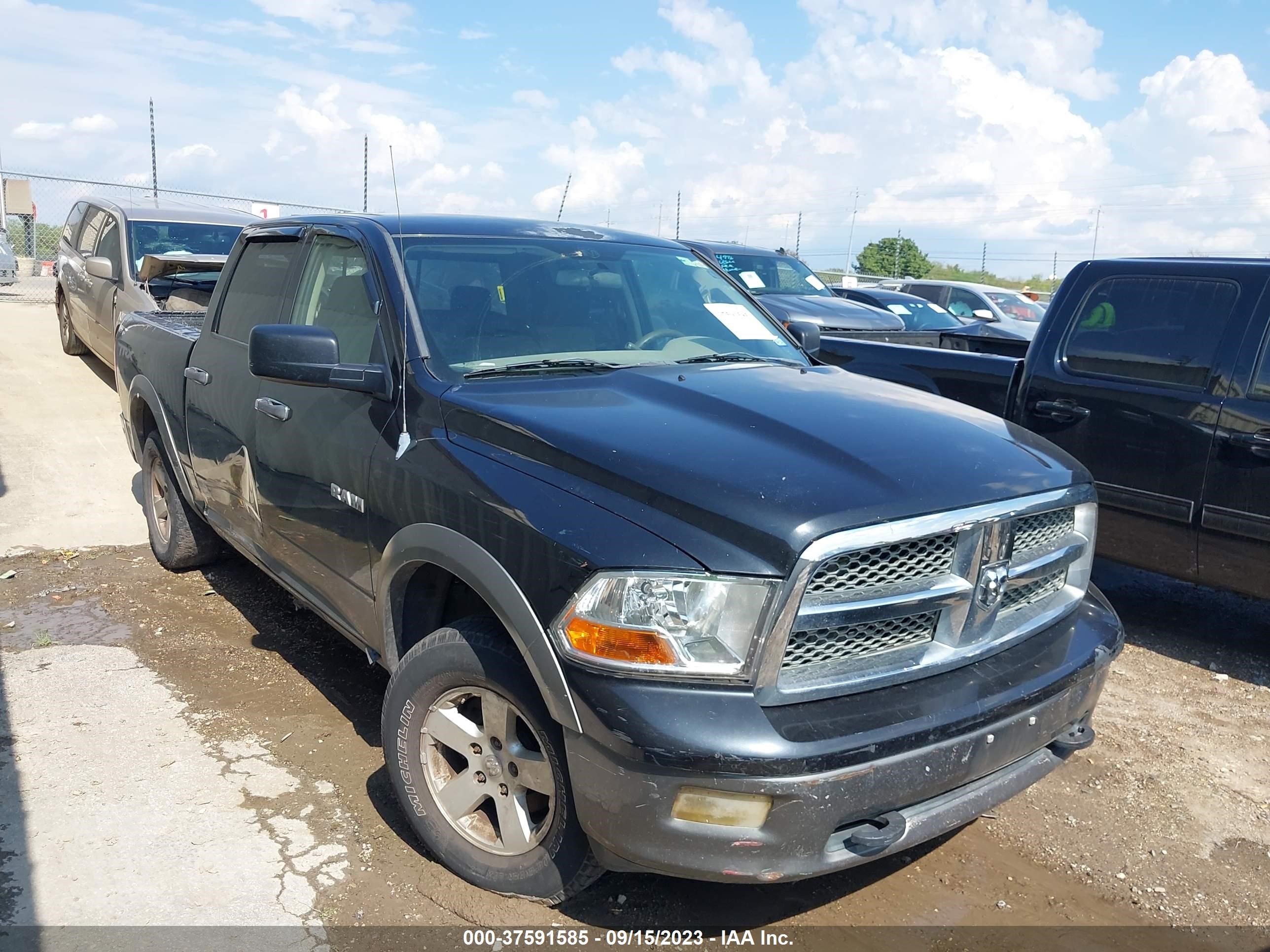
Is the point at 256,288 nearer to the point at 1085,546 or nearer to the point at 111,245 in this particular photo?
the point at 1085,546

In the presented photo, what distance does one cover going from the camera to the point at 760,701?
7.87 feet

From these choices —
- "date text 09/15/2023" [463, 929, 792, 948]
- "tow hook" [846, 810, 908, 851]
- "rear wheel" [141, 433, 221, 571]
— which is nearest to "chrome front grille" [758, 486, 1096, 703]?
"tow hook" [846, 810, 908, 851]

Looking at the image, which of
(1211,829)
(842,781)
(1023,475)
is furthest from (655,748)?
(1211,829)

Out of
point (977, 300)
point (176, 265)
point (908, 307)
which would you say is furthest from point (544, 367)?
point (977, 300)

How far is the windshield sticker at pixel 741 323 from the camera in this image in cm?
413

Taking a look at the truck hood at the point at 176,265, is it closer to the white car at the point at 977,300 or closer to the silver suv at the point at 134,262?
the silver suv at the point at 134,262

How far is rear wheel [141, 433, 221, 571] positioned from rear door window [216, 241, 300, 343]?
114cm

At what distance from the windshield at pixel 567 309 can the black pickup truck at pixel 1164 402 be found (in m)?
1.89

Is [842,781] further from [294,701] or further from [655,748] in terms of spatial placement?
[294,701]

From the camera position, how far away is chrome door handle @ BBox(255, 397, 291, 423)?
12.8 feet

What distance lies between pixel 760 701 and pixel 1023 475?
3.44ft

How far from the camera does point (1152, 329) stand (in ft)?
16.7

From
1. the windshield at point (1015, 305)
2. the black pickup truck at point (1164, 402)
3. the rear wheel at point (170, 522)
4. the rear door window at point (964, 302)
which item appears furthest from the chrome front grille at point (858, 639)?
the windshield at point (1015, 305)

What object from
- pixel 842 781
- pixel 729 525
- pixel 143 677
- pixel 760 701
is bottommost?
pixel 143 677
